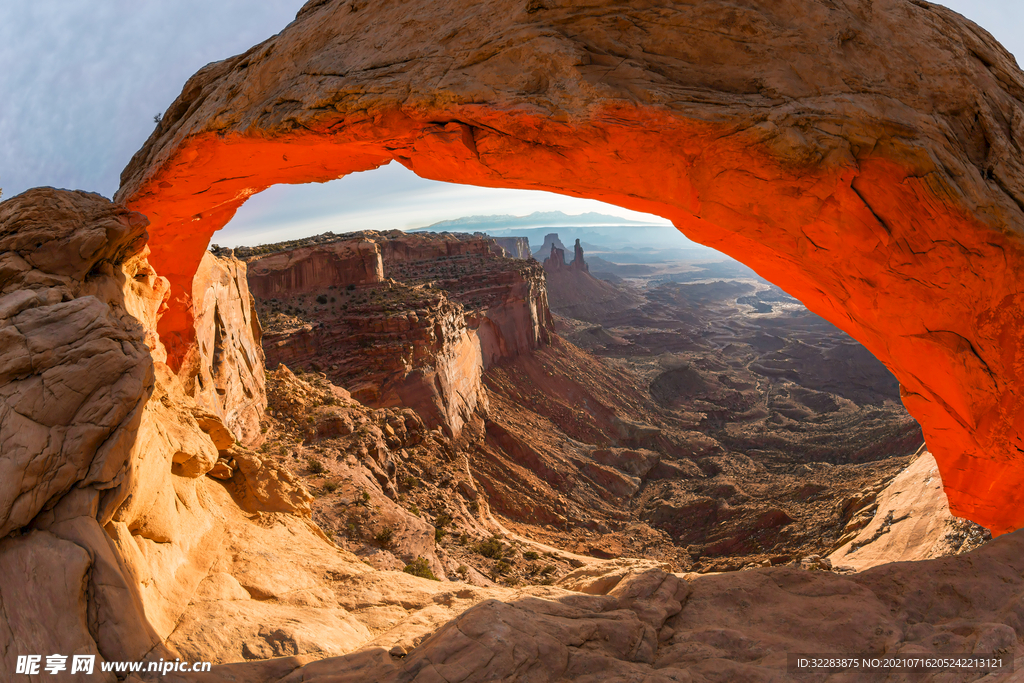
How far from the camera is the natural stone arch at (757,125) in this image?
18.0ft

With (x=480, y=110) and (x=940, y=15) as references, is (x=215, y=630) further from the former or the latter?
(x=940, y=15)

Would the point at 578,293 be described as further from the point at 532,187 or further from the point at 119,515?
the point at 119,515

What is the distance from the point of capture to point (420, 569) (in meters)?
10.2

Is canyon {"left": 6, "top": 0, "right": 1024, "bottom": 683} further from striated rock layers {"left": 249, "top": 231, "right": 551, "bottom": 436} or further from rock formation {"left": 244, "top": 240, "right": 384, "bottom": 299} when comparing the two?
rock formation {"left": 244, "top": 240, "right": 384, "bottom": 299}

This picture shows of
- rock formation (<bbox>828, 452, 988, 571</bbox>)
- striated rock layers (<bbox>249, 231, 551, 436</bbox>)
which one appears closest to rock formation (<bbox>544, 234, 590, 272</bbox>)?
striated rock layers (<bbox>249, 231, 551, 436</bbox>)

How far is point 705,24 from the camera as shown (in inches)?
228

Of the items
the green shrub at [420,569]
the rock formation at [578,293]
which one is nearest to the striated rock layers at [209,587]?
the green shrub at [420,569]

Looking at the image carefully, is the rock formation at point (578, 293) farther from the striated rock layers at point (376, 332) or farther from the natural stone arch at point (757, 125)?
the natural stone arch at point (757, 125)

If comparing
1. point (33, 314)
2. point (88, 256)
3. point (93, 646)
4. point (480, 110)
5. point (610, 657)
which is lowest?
point (610, 657)

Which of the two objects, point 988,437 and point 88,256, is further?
point 988,437

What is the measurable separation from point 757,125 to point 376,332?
2287 cm

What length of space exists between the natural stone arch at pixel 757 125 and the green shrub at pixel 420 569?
7658mm

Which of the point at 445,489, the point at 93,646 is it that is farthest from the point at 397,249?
the point at 93,646

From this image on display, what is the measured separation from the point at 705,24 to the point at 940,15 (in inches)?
118
